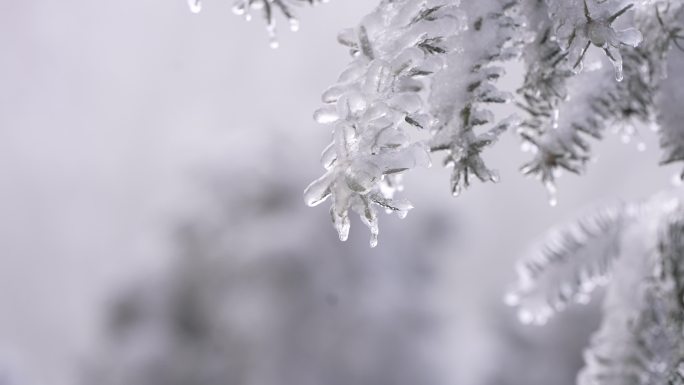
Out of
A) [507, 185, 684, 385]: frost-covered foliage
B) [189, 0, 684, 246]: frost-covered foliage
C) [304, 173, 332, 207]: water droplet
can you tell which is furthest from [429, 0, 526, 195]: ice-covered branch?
[507, 185, 684, 385]: frost-covered foliage

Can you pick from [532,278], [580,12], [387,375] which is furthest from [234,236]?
[580,12]

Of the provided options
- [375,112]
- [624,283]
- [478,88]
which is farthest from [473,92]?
[624,283]

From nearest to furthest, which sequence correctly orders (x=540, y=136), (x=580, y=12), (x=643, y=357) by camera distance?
(x=580, y=12) → (x=540, y=136) → (x=643, y=357)

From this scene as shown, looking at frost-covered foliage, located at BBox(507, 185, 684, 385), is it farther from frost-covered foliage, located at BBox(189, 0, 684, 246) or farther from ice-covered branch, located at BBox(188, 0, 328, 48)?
ice-covered branch, located at BBox(188, 0, 328, 48)

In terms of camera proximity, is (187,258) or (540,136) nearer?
(540,136)

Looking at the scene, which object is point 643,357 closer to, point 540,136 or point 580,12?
point 540,136

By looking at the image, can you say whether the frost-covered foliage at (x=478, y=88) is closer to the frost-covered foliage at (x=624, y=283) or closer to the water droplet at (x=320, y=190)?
the water droplet at (x=320, y=190)

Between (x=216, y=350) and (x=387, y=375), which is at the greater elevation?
(x=216, y=350)
